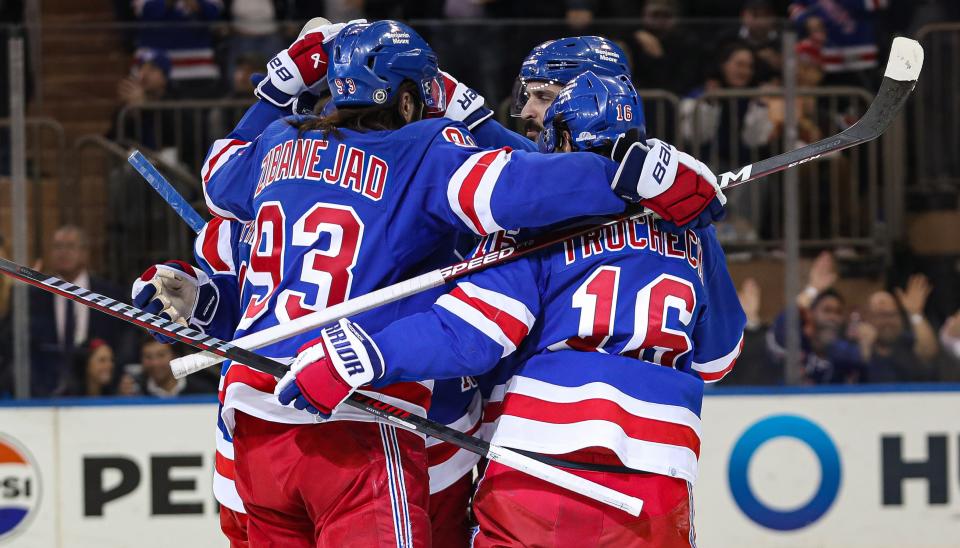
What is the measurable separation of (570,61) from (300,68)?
22.2 inches

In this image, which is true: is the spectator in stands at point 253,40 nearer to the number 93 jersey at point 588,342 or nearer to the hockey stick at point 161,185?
the hockey stick at point 161,185

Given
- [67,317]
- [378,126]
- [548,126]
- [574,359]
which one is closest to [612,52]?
[548,126]

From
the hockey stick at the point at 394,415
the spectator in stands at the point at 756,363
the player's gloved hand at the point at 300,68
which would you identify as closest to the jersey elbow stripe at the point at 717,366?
the hockey stick at the point at 394,415

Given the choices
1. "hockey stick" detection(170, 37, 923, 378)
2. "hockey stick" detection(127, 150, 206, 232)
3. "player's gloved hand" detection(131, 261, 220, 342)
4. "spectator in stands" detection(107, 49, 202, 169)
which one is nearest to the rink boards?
"spectator in stands" detection(107, 49, 202, 169)

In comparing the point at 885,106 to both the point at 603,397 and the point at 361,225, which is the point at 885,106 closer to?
the point at 603,397

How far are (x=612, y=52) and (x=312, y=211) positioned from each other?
0.83m

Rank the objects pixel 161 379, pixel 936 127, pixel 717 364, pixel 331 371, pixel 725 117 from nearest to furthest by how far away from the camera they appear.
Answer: pixel 331 371 → pixel 717 364 → pixel 161 379 → pixel 725 117 → pixel 936 127

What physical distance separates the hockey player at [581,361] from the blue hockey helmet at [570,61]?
0.38m

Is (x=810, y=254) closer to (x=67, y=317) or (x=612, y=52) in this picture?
(x=612, y=52)

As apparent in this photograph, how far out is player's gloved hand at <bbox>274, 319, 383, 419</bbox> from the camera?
2359 millimetres

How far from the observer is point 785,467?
4.62 meters

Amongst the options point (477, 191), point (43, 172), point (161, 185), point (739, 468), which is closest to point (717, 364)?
point (477, 191)

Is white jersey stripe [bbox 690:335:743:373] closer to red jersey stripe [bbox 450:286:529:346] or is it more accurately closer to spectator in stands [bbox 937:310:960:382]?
red jersey stripe [bbox 450:286:529:346]

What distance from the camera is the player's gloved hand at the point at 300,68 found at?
2.86 metres
